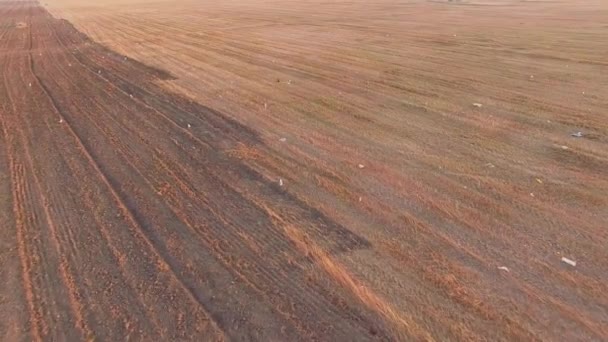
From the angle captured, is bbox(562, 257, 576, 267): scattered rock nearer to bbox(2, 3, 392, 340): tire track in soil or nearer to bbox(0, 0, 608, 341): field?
bbox(0, 0, 608, 341): field

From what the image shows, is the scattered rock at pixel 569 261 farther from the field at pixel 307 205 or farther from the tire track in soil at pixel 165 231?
the tire track in soil at pixel 165 231

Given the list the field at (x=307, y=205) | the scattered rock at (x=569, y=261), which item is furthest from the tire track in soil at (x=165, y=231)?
the scattered rock at (x=569, y=261)

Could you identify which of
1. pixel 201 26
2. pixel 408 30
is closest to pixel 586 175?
pixel 408 30

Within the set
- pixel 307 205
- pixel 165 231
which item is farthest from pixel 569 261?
pixel 165 231

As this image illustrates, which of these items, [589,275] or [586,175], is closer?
[589,275]

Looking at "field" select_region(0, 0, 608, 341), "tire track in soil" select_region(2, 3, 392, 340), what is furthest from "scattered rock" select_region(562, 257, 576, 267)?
"tire track in soil" select_region(2, 3, 392, 340)

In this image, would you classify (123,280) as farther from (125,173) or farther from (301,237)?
Answer: (125,173)
